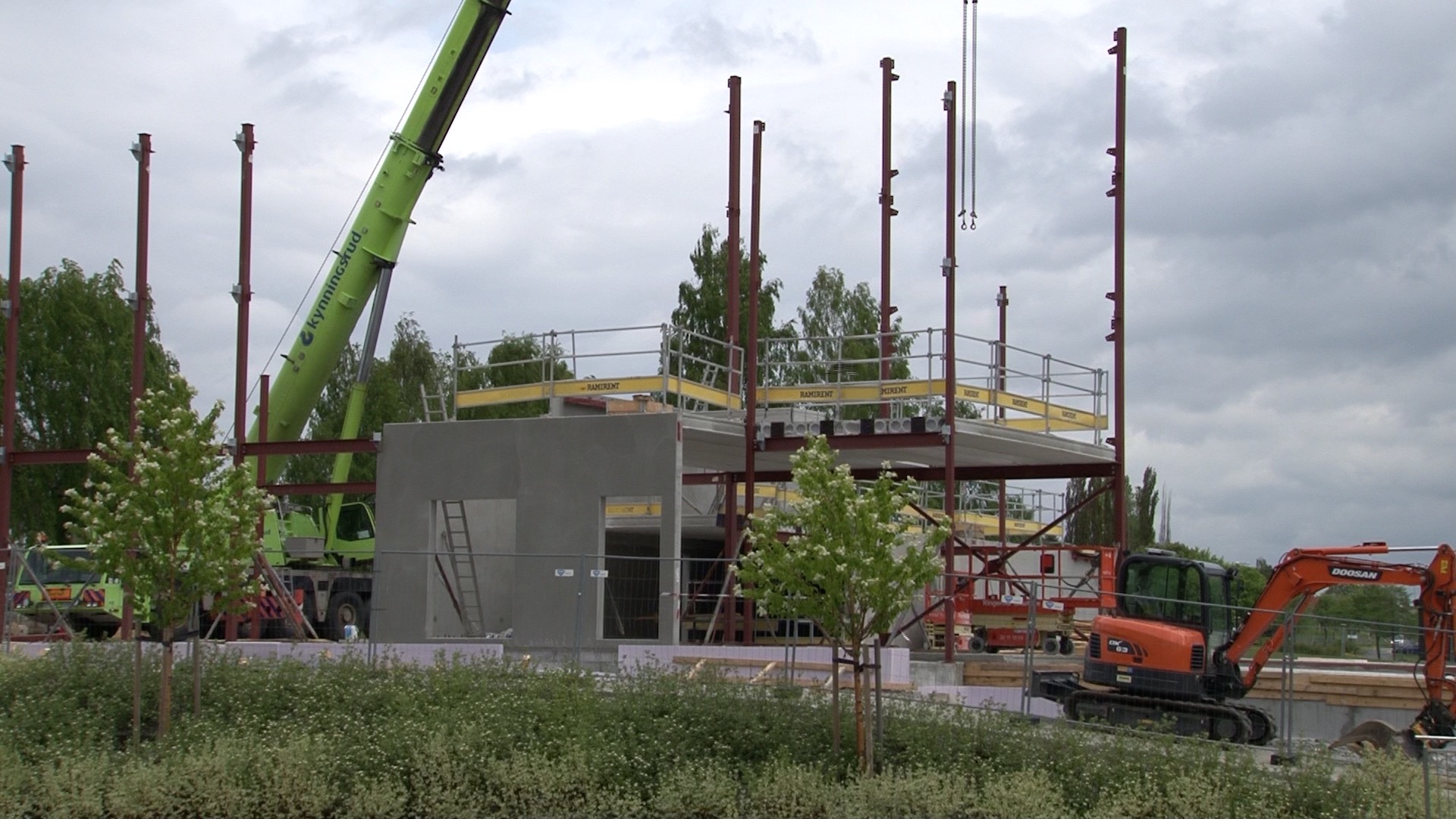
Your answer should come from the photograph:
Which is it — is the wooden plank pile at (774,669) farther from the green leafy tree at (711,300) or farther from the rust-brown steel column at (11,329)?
the green leafy tree at (711,300)

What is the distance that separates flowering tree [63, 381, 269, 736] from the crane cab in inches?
424

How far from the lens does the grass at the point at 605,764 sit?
47.3ft

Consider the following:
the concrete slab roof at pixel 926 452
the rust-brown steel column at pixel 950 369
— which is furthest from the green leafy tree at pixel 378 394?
the rust-brown steel column at pixel 950 369

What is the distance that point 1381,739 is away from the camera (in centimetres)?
1895

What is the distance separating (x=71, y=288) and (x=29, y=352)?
98.0 inches

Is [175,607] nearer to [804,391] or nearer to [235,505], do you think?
[235,505]

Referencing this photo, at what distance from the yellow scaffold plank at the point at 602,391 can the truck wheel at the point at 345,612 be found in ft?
24.9

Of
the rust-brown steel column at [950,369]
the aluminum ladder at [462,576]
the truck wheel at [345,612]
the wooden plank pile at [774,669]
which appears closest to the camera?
the wooden plank pile at [774,669]

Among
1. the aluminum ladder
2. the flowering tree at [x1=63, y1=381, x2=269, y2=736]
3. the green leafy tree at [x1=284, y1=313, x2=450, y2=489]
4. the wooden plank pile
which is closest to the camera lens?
the flowering tree at [x1=63, y1=381, x2=269, y2=736]

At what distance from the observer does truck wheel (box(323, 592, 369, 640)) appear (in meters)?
34.8

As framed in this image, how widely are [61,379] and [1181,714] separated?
42031 mm

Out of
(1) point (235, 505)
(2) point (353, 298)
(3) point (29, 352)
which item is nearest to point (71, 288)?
(3) point (29, 352)

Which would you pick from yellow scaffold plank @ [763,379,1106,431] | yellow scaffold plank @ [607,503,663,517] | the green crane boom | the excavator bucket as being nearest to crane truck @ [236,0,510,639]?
the green crane boom

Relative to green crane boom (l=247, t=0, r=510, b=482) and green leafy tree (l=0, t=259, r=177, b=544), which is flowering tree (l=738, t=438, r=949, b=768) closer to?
green crane boom (l=247, t=0, r=510, b=482)
